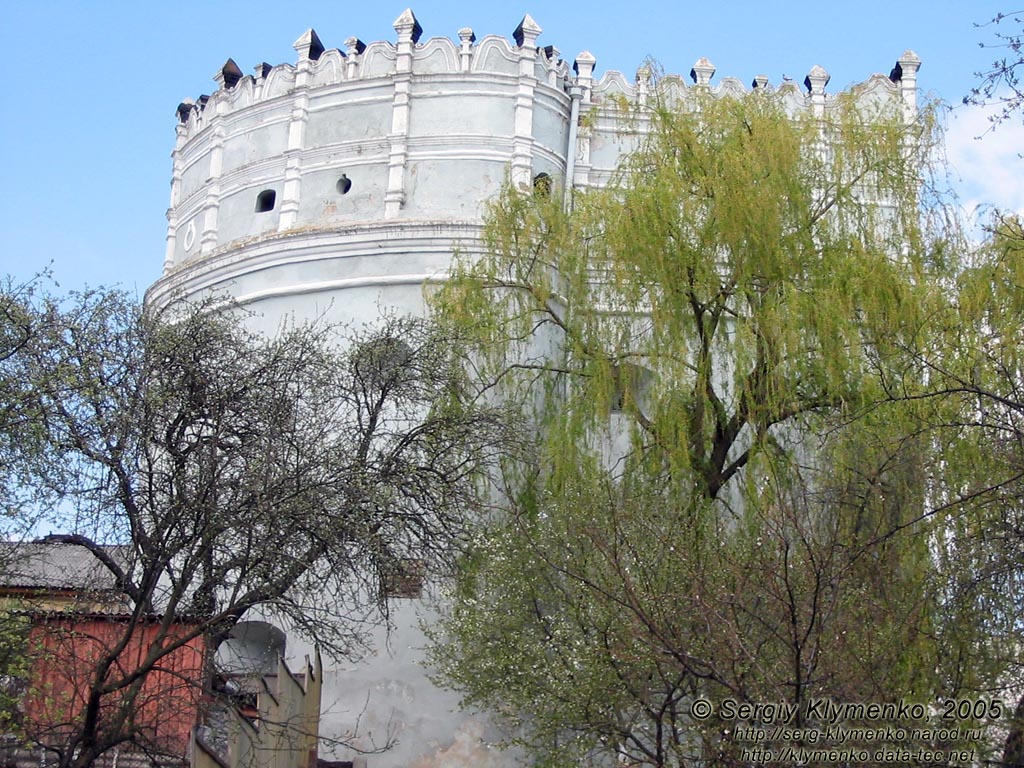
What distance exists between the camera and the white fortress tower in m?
22.5

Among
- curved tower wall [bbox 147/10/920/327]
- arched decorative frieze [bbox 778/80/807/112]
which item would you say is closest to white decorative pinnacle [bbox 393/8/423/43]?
curved tower wall [bbox 147/10/920/327]

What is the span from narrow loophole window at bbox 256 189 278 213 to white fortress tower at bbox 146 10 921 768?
0.07ft

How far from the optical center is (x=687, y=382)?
17375 millimetres

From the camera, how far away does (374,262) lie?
2253 centimetres

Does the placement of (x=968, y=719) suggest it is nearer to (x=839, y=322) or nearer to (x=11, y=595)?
(x=839, y=322)

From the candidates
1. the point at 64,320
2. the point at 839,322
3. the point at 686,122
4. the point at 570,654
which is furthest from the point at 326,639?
the point at 686,122

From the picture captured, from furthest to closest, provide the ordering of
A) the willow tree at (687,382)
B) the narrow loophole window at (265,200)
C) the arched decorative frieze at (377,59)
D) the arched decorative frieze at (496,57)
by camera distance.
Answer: the narrow loophole window at (265,200)
the arched decorative frieze at (377,59)
the arched decorative frieze at (496,57)
the willow tree at (687,382)

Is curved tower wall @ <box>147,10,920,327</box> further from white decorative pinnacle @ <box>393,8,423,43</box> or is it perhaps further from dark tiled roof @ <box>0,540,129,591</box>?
dark tiled roof @ <box>0,540,129,591</box>

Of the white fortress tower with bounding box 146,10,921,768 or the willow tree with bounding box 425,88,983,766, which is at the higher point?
the white fortress tower with bounding box 146,10,921,768

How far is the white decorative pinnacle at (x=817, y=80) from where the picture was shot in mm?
24625

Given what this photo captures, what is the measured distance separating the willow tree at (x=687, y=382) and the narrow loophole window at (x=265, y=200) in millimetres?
5951

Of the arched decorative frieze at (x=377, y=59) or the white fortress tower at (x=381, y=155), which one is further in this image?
the arched decorative frieze at (x=377, y=59)

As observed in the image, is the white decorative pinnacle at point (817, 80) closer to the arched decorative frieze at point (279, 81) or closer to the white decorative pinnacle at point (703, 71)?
the white decorative pinnacle at point (703, 71)

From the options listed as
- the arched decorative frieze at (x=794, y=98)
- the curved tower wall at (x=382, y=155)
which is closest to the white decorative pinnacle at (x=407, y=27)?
the curved tower wall at (x=382, y=155)
